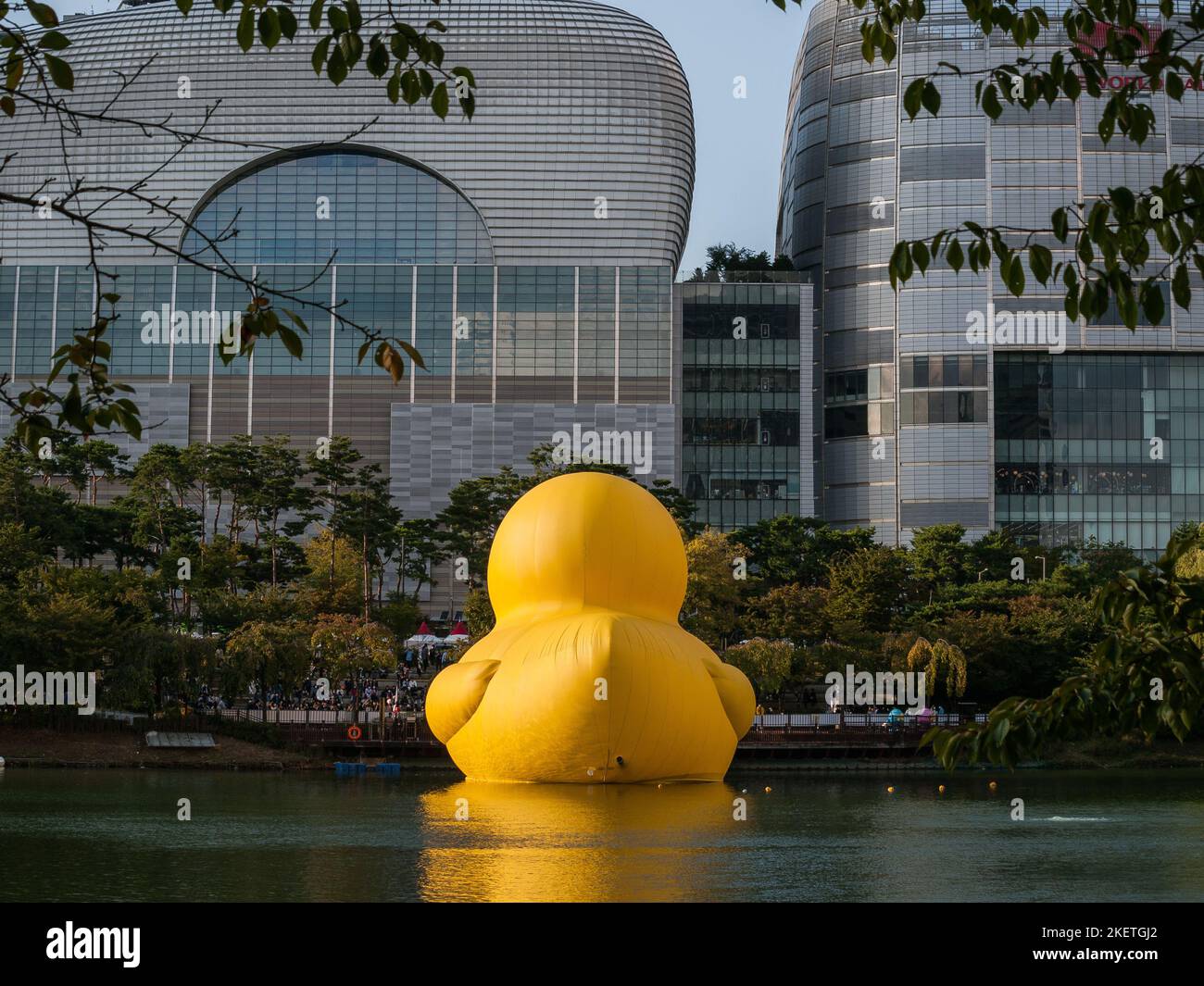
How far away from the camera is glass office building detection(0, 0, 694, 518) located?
92875 millimetres

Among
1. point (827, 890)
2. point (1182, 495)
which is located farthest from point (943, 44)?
point (827, 890)

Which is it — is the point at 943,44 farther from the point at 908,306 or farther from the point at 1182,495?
the point at 1182,495

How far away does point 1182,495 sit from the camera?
9244cm

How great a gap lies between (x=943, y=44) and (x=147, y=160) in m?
51.2

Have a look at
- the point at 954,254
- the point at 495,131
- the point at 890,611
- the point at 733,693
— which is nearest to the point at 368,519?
the point at 890,611

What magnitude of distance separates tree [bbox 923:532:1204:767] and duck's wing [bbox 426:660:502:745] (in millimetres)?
25603

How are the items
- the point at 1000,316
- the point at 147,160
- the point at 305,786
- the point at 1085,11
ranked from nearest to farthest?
the point at 1085,11
the point at 305,786
the point at 1000,316
the point at 147,160

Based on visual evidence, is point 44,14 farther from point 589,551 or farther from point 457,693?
point 457,693

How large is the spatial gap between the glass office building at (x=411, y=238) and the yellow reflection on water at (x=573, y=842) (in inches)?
2422

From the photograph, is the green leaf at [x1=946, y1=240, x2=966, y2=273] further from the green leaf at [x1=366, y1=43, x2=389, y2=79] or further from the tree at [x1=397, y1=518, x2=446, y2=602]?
the tree at [x1=397, y1=518, x2=446, y2=602]

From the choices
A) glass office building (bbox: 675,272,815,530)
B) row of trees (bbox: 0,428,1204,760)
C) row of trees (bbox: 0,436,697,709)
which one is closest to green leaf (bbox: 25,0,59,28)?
row of trees (bbox: 0,428,1204,760)

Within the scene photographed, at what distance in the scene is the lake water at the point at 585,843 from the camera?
18.9 metres
